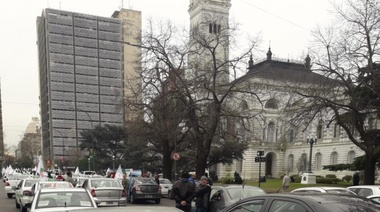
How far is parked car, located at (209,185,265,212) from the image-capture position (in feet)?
35.3

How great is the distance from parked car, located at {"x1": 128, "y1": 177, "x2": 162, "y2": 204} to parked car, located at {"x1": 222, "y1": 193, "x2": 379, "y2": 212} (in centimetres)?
1645

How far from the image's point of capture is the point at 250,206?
533cm

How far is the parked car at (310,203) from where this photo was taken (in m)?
4.37

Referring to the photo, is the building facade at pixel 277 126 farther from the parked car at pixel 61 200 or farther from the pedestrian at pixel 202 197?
the parked car at pixel 61 200

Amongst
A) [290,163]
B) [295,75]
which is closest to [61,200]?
[295,75]

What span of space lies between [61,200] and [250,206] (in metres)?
5.65

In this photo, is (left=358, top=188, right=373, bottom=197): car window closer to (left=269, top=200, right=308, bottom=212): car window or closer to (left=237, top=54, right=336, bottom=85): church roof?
(left=269, top=200, right=308, bottom=212): car window

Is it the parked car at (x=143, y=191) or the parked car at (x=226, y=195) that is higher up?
the parked car at (x=226, y=195)

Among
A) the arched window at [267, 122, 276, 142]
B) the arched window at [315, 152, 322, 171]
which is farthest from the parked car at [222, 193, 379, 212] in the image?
the arched window at [315, 152, 322, 171]

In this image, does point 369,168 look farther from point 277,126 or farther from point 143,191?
point 143,191

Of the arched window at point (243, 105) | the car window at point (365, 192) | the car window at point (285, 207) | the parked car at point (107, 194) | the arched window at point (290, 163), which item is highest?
the arched window at point (243, 105)

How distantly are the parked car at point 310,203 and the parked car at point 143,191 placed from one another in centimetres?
1645

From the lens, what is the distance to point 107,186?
53.0 feet

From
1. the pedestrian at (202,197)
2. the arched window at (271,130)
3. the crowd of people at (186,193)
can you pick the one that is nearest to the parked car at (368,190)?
the pedestrian at (202,197)
